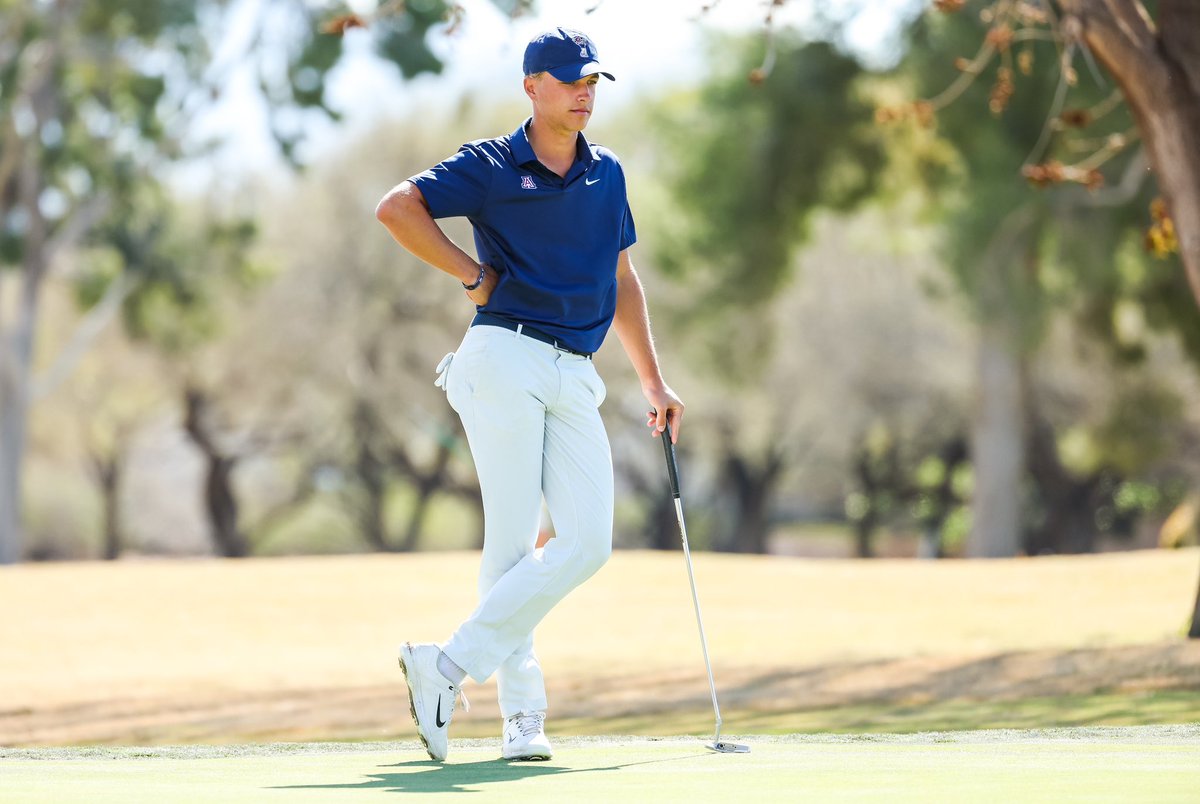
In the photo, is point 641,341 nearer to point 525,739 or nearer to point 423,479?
point 525,739

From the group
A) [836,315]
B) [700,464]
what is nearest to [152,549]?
[700,464]

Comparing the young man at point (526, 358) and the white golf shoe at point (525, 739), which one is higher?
the young man at point (526, 358)

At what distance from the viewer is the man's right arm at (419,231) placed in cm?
512

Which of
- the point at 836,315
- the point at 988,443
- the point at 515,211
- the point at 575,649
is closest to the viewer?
the point at 515,211

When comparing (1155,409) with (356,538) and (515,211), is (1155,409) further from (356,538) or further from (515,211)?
(515,211)

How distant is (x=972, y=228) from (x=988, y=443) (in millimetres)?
5673

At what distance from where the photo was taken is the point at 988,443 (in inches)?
1040

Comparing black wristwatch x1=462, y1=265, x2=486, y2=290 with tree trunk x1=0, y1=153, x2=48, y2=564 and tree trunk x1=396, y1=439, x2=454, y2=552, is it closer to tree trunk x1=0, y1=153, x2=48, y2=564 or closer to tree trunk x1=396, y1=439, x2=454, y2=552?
tree trunk x1=0, y1=153, x2=48, y2=564

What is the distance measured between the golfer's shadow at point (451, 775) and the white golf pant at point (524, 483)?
0.26 meters

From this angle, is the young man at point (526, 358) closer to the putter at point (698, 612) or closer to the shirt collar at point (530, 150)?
the shirt collar at point (530, 150)

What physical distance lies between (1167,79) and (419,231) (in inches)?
232

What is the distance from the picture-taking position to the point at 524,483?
5.26 m

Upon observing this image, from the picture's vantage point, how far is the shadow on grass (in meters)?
4.45

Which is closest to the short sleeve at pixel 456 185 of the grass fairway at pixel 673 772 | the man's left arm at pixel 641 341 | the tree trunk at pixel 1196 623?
the man's left arm at pixel 641 341
